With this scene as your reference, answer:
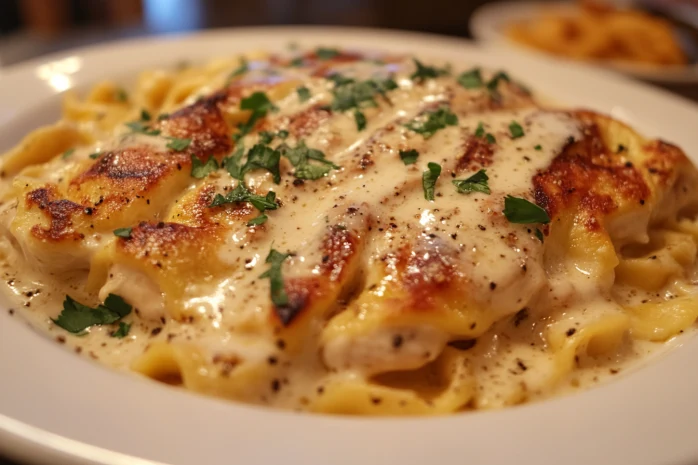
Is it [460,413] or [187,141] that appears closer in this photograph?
[460,413]

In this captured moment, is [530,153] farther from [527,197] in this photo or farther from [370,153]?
[370,153]

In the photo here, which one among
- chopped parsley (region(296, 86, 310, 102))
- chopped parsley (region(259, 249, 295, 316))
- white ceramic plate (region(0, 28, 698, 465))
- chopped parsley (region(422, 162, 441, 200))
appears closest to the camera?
white ceramic plate (region(0, 28, 698, 465))

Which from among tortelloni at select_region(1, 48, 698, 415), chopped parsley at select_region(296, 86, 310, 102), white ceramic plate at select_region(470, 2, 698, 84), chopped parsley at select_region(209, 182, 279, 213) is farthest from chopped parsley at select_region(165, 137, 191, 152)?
white ceramic plate at select_region(470, 2, 698, 84)

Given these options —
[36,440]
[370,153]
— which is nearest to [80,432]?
[36,440]

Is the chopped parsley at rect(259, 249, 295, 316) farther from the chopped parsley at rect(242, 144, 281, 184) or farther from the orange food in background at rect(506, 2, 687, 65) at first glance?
the orange food in background at rect(506, 2, 687, 65)

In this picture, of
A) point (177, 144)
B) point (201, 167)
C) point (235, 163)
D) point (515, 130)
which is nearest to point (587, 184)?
point (515, 130)

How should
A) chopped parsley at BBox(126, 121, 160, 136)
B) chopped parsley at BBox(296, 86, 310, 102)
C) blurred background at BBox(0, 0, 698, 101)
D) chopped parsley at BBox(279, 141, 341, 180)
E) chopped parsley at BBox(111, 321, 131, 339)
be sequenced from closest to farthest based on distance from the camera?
1. chopped parsley at BBox(111, 321, 131, 339)
2. chopped parsley at BBox(279, 141, 341, 180)
3. chopped parsley at BBox(126, 121, 160, 136)
4. chopped parsley at BBox(296, 86, 310, 102)
5. blurred background at BBox(0, 0, 698, 101)
